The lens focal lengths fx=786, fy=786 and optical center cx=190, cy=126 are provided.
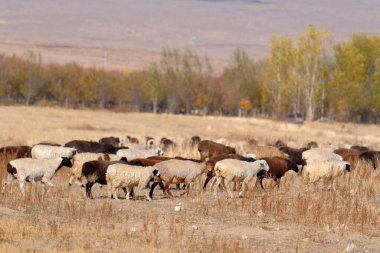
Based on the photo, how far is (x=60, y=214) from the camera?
1609 cm

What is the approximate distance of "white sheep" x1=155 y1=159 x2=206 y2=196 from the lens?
62.3 ft

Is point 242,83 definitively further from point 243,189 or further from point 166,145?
point 243,189

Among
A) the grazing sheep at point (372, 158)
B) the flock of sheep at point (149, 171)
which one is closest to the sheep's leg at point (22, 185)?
the flock of sheep at point (149, 171)

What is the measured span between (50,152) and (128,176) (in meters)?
5.27

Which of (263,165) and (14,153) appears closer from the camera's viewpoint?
(263,165)

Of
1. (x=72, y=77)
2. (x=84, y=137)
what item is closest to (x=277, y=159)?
(x=84, y=137)

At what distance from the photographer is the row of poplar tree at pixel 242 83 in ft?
259

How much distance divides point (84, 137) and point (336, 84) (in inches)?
1679

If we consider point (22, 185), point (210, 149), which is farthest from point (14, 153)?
point (210, 149)

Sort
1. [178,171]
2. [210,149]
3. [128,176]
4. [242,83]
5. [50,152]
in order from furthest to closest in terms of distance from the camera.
Result: [242,83], [210,149], [50,152], [178,171], [128,176]

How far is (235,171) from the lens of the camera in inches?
749

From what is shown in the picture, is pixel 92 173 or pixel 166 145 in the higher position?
pixel 166 145

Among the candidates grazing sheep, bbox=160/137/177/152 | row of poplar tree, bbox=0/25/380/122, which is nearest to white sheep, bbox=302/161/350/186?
grazing sheep, bbox=160/137/177/152

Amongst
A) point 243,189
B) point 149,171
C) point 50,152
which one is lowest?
point 243,189
